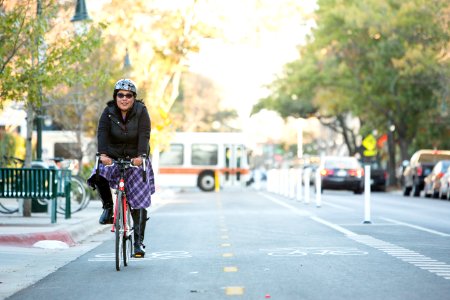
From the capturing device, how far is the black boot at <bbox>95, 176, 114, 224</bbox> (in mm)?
12398

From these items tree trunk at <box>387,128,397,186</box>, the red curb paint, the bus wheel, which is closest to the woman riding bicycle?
the red curb paint

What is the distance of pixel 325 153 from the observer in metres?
121

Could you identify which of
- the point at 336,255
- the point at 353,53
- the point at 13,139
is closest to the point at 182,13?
the point at 13,139

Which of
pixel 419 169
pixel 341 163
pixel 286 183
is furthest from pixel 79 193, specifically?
pixel 419 169

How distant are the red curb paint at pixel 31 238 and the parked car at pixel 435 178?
84.4 ft

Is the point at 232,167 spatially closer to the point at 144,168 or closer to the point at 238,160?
the point at 238,160

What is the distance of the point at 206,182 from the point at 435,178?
57.3ft

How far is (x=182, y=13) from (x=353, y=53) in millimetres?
19379

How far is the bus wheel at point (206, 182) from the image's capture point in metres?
56.6

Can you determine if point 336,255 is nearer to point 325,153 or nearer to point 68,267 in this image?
point 68,267

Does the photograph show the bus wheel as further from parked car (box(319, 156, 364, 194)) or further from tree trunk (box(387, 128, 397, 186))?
parked car (box(319, 156, 364, 194))

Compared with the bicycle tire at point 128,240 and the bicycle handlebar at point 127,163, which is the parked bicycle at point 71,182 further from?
the bicycle handlebar at point 127,163

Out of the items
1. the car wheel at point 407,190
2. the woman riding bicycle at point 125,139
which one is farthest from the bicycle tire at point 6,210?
the car wheel at point 407,190

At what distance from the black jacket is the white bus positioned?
1759 inches
